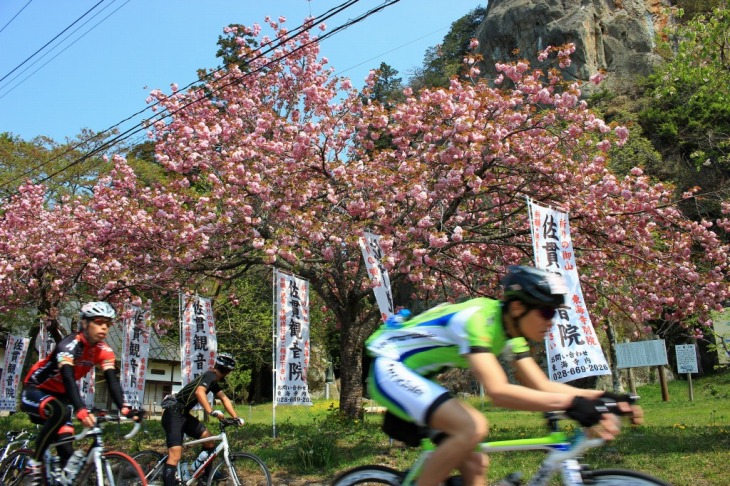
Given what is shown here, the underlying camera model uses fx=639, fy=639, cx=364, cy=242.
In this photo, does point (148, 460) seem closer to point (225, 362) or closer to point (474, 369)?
point (225, 362)

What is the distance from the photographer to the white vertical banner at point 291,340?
12.7m

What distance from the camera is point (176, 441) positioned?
7.71 metres

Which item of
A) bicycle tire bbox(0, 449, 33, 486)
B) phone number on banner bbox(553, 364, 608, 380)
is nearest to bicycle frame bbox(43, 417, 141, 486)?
bicycle tire bbox(0, 449, 33, 486)

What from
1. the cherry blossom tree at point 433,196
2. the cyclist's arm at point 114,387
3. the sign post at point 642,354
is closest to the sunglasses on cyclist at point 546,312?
the cyclist's arm at point 114,387

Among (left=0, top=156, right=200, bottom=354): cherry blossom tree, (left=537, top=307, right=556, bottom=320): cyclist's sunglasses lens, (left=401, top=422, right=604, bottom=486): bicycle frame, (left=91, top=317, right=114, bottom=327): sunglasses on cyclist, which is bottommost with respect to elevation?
(left=401, top=422, right=604, bottom=486): bicycle frame

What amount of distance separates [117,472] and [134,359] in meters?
12.7

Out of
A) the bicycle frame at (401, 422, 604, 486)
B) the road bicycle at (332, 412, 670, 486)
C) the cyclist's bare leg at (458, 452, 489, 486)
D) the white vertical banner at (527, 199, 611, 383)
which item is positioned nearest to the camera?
the road bicycle at (332, 412, 670, 486)

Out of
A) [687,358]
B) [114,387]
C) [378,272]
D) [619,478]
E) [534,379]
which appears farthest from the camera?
[687,358]

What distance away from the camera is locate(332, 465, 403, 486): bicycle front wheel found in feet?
12.4

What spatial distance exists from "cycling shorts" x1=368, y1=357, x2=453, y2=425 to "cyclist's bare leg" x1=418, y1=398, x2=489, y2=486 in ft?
0.18

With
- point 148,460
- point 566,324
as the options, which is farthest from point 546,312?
point 566,324

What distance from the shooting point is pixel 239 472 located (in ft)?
24.5

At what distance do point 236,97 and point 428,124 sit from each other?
202 inches

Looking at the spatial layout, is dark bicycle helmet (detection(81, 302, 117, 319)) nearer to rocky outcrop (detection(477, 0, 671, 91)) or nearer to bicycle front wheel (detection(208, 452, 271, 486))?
bicycle front wheel (detection(208, 452, 271, 486))
